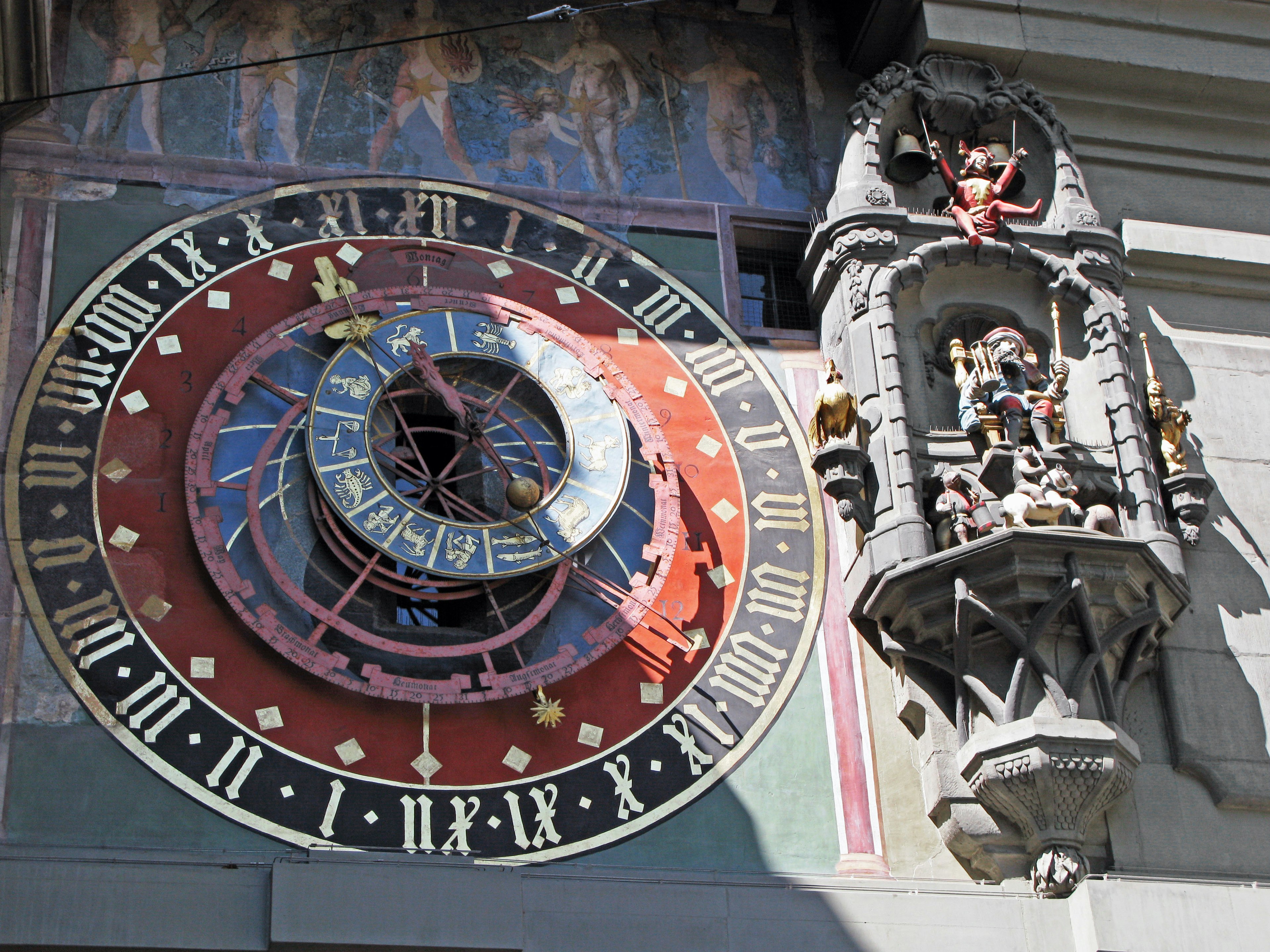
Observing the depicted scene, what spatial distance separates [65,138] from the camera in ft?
37.3

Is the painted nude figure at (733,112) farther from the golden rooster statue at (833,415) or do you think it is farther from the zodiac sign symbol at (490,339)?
the zodiac sign symbol at (490,339)

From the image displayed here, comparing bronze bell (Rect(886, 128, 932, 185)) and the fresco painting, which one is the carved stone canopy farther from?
the fresco painting

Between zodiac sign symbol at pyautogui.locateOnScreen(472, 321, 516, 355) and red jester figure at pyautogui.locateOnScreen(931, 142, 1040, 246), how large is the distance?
300 centimetres

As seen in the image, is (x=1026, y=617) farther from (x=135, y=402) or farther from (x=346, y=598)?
(x=135, y=402)

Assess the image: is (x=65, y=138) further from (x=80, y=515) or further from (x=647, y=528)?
(x=647, y=528)

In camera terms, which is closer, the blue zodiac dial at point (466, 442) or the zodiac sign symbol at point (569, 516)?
the blue zodiac dial at point (466, 442)

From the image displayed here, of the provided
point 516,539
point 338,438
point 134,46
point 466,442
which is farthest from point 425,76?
point 516,539

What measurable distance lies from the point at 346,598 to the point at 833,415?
119 inches

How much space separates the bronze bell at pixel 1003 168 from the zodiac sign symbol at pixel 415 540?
453 cm

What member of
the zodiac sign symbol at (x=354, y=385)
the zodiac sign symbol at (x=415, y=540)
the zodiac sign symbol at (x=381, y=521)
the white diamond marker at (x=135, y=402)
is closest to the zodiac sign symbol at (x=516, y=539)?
the zodiac sign symbol at (x=415, y=540)

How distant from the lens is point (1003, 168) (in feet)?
40.4

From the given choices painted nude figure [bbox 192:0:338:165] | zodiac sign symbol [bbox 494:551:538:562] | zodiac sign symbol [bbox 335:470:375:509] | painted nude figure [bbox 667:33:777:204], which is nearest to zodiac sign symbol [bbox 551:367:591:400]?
zodiac sign symbol [bbox 494:551:538:562]

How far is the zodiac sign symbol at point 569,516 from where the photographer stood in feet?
34.7

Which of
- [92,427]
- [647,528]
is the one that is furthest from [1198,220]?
[92,427]
